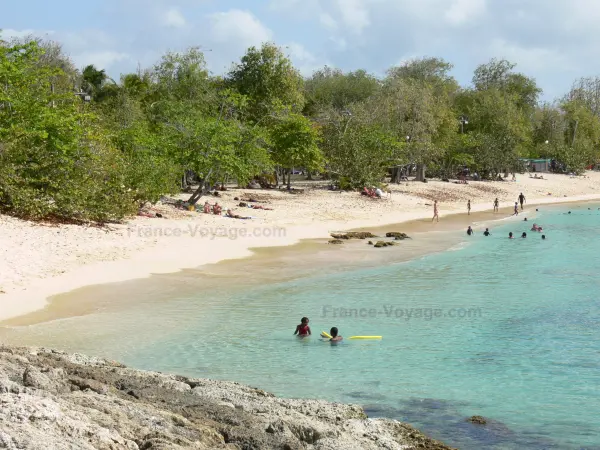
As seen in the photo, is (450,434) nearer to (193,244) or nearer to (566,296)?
(566,296)

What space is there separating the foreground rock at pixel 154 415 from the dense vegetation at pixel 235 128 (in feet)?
58.2

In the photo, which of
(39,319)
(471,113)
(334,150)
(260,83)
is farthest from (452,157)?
(39,319)

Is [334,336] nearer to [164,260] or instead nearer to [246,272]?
[246,272]

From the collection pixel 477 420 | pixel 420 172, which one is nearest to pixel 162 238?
pixel 477 420

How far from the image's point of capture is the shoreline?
1822 cm

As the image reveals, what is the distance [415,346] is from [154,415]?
8640 millimetres

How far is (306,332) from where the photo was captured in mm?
16141

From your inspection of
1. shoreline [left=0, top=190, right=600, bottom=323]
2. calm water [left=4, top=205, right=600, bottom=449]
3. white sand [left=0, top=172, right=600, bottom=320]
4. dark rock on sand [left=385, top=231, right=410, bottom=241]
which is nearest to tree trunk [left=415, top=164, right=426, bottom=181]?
white sand [left=0, top=172, right=600, bottom=320]

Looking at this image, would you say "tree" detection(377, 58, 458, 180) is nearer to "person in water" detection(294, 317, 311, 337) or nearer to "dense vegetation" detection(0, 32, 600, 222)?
"dense vegetation" detection(0, 32, 600, 222)

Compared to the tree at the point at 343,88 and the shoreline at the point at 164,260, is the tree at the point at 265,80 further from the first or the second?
the tree at the point at 343,88

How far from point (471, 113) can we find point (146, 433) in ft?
253

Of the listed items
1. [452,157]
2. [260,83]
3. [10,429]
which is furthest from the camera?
[452,157]

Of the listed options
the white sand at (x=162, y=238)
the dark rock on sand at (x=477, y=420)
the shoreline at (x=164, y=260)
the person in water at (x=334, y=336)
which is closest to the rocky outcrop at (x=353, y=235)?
the shoreline at (x=164, y=260)

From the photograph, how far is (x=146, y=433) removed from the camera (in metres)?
7.75
